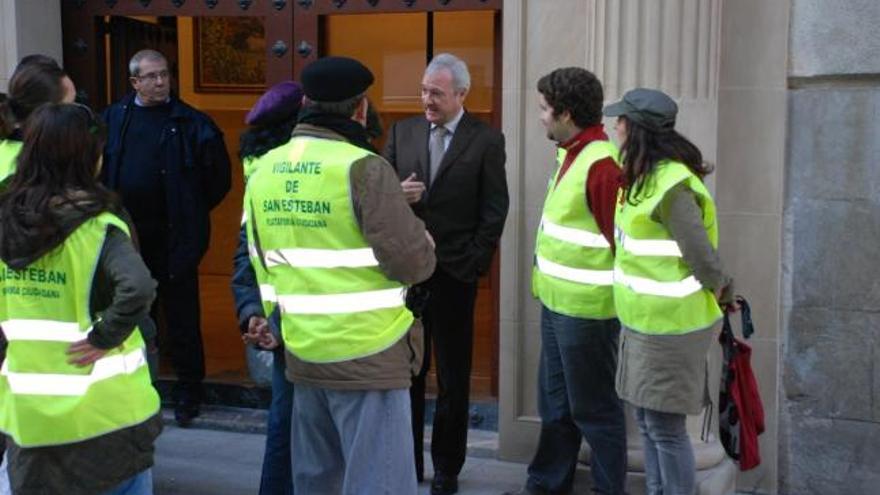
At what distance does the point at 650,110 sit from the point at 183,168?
294 centimetres

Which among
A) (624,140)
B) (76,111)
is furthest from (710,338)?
(76,111)

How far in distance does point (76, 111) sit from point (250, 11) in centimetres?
337

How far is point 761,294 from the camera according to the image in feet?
18.6

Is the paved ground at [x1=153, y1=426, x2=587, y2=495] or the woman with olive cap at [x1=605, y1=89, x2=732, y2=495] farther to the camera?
the paved ground at [x1=153, y1=426, x2=587, y2=495]

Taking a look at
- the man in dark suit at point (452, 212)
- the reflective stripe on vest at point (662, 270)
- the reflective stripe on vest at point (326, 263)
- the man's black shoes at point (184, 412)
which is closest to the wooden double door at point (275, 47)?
the man's black shoes at point (184, 412)

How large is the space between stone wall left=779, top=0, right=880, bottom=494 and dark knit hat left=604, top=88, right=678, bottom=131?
115cm

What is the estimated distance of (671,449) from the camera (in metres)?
4.66

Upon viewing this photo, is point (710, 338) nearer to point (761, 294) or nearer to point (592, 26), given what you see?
point (761, 294)

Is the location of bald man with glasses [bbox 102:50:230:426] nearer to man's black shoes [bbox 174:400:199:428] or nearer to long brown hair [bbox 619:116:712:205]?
man's black shoes [bbox 174:400:199:428]

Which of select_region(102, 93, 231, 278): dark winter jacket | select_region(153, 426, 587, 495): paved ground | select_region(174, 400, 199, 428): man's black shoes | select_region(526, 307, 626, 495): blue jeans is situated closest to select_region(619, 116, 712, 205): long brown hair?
A: select_region(526, 307, 626, 495): blue jeans

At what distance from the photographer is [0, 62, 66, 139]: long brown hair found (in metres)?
4.51

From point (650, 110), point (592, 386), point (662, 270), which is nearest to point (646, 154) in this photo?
point (650, 110)

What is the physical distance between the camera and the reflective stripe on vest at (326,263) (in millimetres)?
3785

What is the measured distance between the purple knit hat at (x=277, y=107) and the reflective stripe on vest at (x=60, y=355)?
1.22 m
